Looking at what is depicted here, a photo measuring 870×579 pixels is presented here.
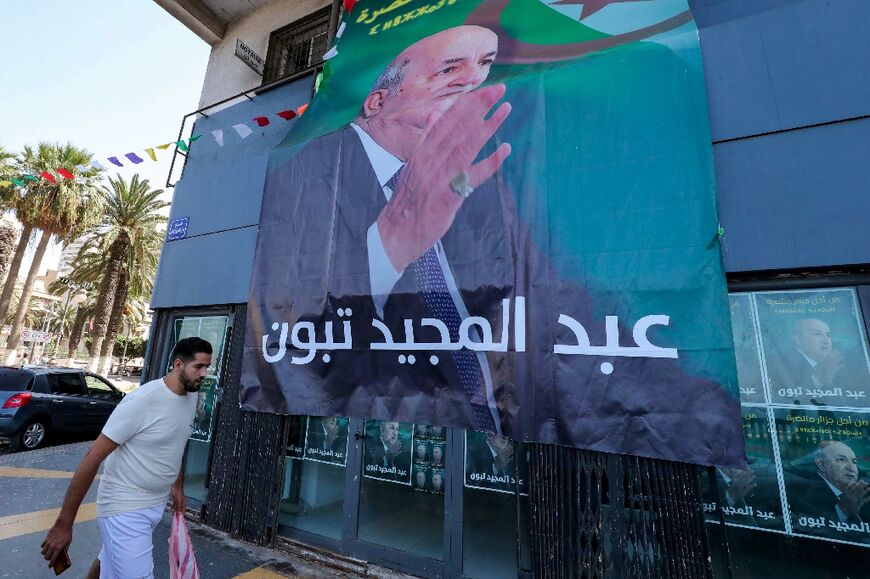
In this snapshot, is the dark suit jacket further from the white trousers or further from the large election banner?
the white trousers

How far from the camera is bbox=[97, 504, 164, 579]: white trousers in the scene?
2.30 metres

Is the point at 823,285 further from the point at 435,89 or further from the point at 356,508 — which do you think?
the point at 356,508

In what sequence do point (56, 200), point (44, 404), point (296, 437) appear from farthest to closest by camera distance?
point (56, 200) → point (44, 404) → point (296, 437)

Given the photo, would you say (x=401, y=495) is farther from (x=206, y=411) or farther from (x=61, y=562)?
(x=206, y=411)

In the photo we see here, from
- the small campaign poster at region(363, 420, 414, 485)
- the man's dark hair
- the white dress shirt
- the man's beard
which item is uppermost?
the white dress shirt

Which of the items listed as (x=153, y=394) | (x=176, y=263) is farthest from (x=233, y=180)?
(x=153, y=394)

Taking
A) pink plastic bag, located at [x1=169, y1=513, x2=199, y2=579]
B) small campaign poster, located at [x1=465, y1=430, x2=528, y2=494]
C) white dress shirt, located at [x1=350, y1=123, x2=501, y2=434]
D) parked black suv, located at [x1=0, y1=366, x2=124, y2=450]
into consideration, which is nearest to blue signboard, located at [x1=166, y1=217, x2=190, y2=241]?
white dress shirt, located at [x1=350, y1=123, x2=501, y2=434]

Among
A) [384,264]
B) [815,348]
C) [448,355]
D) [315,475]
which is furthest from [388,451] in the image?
[815,348]

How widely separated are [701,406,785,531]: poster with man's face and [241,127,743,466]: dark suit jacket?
1.57ft

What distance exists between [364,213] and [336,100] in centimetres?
179

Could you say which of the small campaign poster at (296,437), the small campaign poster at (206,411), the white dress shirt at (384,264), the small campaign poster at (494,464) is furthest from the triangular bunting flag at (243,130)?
the small campaign poster at (494,464)

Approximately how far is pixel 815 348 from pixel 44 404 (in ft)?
41.8

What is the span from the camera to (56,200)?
59.4 ft

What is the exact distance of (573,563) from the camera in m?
2.88
